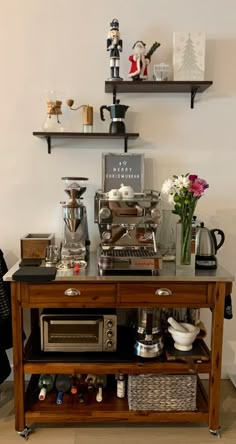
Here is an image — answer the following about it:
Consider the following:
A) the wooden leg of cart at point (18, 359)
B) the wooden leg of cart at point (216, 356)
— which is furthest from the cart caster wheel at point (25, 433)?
the wooden leg of cart at point (216, 356)

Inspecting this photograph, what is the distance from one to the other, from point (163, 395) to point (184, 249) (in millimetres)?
761

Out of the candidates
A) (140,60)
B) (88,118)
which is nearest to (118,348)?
(88,118)

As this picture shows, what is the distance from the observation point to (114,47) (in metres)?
2.17

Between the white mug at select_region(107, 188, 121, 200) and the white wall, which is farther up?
the white wall

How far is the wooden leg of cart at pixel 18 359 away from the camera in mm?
1892

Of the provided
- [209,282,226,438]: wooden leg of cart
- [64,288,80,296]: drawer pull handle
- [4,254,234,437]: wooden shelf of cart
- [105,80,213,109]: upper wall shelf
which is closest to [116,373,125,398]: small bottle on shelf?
[4,254,234,437]: wooden shelf of cart

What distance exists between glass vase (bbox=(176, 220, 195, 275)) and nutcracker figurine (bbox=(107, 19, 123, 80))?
0.93 meters

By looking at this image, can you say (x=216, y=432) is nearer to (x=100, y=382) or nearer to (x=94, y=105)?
(x=100, y=382)

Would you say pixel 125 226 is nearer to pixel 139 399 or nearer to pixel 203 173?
pixel 203 173

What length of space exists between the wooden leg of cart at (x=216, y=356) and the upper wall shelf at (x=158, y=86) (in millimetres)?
1121

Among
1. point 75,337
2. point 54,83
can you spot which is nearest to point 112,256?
point 75,337

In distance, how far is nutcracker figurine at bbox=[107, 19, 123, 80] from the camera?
2154mm

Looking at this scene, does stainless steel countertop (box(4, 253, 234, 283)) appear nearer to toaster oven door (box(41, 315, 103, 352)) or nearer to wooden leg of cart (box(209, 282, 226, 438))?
wooden leg of cart (box(209, 282, 226, 438))

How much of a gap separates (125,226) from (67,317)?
0.56m
